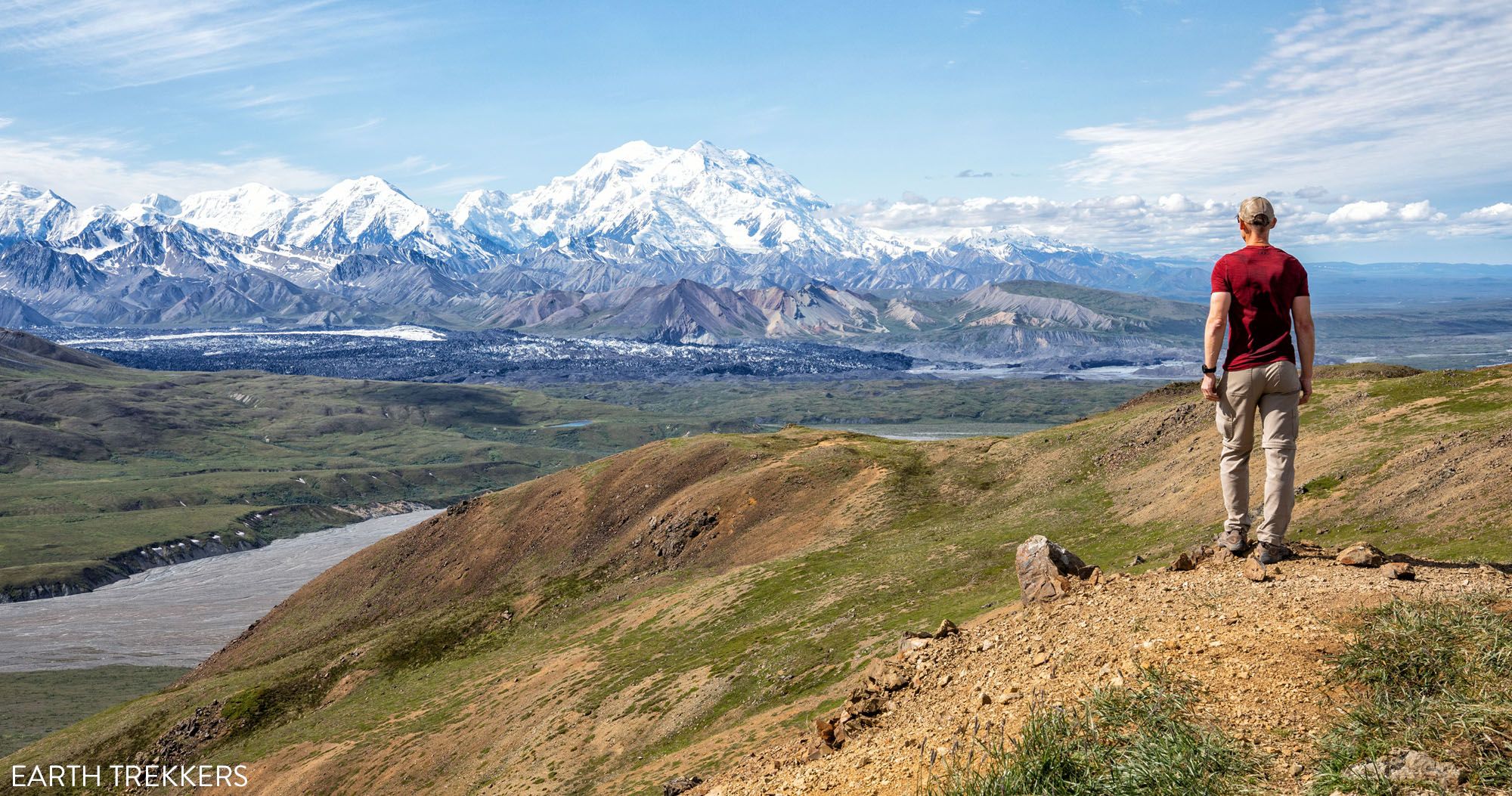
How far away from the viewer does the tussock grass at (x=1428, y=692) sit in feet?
34.6

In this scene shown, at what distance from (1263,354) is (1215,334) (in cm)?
92

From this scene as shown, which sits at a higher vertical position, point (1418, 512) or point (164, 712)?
point (1418, 512)

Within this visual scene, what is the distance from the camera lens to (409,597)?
304ft

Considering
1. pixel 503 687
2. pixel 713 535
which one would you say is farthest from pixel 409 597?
pixel 503 687

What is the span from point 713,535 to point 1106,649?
60.9 meters

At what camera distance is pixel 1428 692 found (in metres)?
11.9

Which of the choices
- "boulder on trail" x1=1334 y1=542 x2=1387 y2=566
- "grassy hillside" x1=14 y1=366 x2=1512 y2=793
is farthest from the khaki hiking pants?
"grassy hillside" x1=14 y1=366 x2=1512 y2=793

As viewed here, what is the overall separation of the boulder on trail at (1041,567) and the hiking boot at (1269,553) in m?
4.26

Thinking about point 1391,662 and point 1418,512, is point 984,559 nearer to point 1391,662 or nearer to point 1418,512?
point 1418,512

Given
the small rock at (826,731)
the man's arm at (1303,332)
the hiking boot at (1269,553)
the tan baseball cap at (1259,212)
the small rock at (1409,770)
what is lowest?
the small rock at (826,731)

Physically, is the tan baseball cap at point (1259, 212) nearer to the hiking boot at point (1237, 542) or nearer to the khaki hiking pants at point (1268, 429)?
the khaki hiking pants at point (1268, 429)

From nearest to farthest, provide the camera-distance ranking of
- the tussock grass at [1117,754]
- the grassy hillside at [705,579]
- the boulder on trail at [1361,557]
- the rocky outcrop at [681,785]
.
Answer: the tussock grass at [1117,754] < the boulder on trail at [1361,557] < the rocky outcrop at [681,785] < the grassy hillside at [705,579]

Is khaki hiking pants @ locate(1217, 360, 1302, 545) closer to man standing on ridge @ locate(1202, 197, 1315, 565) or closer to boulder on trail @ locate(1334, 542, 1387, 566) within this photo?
man standing on ridge @ locate(1202, 197, 1315, 565)

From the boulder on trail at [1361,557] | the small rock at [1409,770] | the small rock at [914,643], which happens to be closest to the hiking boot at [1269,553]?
the boulder on trail at [1361,557]
